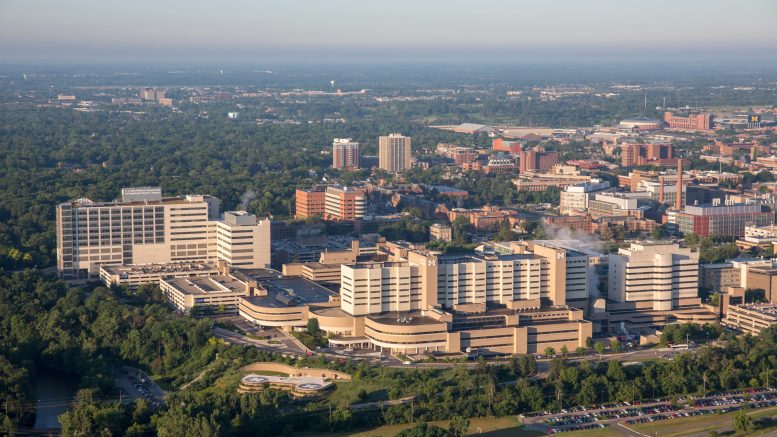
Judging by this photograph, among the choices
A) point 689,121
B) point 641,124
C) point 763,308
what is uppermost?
point 689,121

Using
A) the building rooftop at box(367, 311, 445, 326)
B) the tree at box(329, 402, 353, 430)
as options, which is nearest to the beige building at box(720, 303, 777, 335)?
the building rooftop at box(367, 311, 445, 326)

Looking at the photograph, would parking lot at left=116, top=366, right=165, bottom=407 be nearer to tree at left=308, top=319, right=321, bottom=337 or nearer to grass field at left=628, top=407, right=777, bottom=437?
tree at left=308, top=319, right=321, bottom=337

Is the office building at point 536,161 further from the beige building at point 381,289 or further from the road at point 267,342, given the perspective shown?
the road at point 267,342

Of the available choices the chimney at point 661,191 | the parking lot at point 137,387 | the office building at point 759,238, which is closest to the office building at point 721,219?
the office building at point 759,238

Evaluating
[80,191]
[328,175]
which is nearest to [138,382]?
[80,191]

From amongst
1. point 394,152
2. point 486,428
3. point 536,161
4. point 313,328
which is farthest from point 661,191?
point 486,428

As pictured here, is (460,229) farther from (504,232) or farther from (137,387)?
(137,387)

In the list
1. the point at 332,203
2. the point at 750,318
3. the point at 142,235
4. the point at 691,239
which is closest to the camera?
the point at 750,318

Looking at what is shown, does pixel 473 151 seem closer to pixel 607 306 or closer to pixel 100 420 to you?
pixel 607 306
